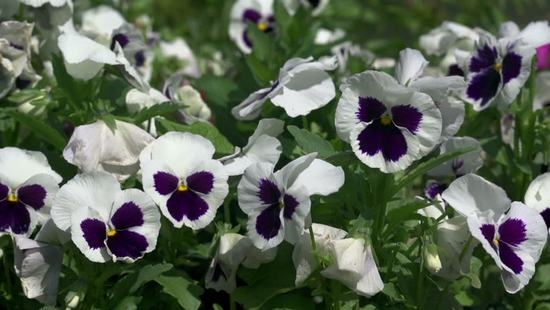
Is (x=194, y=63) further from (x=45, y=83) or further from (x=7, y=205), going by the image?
(x=7, y=205)

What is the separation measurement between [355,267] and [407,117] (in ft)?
0.79

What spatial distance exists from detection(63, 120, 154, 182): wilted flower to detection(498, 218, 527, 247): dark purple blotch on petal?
594 millimetres

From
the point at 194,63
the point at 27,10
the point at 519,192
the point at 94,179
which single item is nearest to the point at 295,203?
the point at 94,179

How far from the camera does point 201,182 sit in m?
1.67

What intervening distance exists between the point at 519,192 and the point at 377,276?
0.60 meters

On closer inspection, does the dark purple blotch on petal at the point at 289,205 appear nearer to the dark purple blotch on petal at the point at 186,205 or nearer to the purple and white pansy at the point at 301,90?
the dark purple blotch on petal at the point at 186,205

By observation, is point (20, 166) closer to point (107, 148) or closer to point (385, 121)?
point (107, 148)

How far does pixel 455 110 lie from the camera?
172cm

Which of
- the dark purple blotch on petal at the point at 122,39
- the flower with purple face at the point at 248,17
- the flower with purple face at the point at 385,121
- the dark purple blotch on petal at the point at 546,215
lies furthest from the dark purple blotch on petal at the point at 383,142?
the flower with purple face at the point at 248,17

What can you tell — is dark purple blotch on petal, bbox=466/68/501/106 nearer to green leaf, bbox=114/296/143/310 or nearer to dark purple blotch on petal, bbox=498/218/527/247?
dark purple blotch on petal, bbox=498/218/527/247

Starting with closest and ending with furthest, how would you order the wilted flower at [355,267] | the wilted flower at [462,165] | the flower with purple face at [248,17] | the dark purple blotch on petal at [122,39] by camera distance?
1. the wilted flower at [355,267]
2. the wilted flower at [462,165]
3. the dark purple blotch on petal at [122,39]
4. the flower with purple face at [248,17]

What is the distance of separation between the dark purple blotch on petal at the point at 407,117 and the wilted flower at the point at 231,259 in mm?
289

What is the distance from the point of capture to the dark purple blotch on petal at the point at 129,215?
5.31 ft

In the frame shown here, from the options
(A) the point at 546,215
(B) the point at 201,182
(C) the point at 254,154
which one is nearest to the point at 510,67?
(A) the point at 546,215
